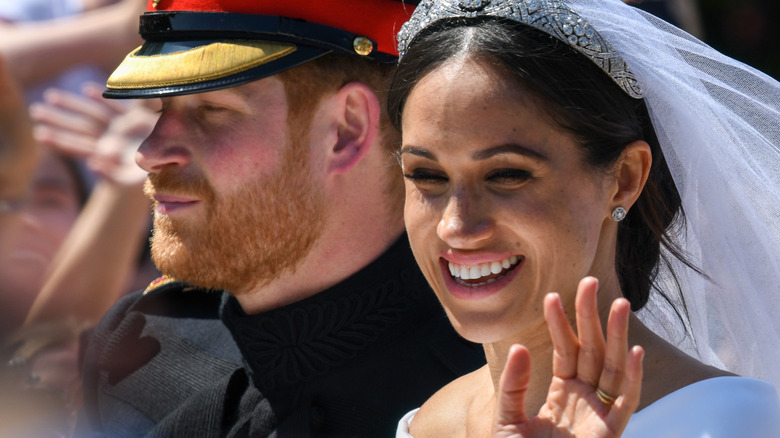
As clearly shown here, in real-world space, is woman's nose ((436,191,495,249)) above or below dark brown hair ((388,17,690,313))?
below

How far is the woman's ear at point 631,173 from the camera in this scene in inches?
66.2

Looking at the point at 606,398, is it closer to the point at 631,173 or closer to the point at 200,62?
the point at 631,173

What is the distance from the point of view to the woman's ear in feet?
5.51

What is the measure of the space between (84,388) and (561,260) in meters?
1.74

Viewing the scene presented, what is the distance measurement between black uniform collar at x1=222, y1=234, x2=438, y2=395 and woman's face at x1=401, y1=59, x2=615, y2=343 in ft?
2.30

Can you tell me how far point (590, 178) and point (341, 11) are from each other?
3.15 feet

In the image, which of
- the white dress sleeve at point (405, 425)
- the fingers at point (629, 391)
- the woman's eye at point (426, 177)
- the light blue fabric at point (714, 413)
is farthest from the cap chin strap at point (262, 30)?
the fingers at point (629, 391)

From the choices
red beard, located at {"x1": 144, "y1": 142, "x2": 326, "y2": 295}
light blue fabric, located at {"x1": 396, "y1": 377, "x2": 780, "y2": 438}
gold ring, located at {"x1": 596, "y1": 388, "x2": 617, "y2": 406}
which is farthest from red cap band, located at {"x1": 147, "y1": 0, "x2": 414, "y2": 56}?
gold ring, located at {"x1": 596, "y1": 388, "x2": 617, "y2": 406}

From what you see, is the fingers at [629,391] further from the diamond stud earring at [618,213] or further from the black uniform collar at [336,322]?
the black uniform collar at [336,322]

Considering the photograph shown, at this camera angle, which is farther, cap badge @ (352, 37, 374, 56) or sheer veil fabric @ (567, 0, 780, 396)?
cap badge @ (352, 37, 374, 56)

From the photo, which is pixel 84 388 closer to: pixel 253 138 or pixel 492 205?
pixel 253 138

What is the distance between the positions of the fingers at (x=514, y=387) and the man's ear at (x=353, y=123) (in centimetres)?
114

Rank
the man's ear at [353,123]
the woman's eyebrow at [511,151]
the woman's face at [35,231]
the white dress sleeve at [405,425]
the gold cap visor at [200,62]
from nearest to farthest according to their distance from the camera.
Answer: the woman's eyebrow at [511,151]
the white dress sleeve at [405,425]
the gold cap visor at [200,62]
the man's ear at [353,123]
the woman's face at [35,231]

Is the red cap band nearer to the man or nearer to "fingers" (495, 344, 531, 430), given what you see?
the man
